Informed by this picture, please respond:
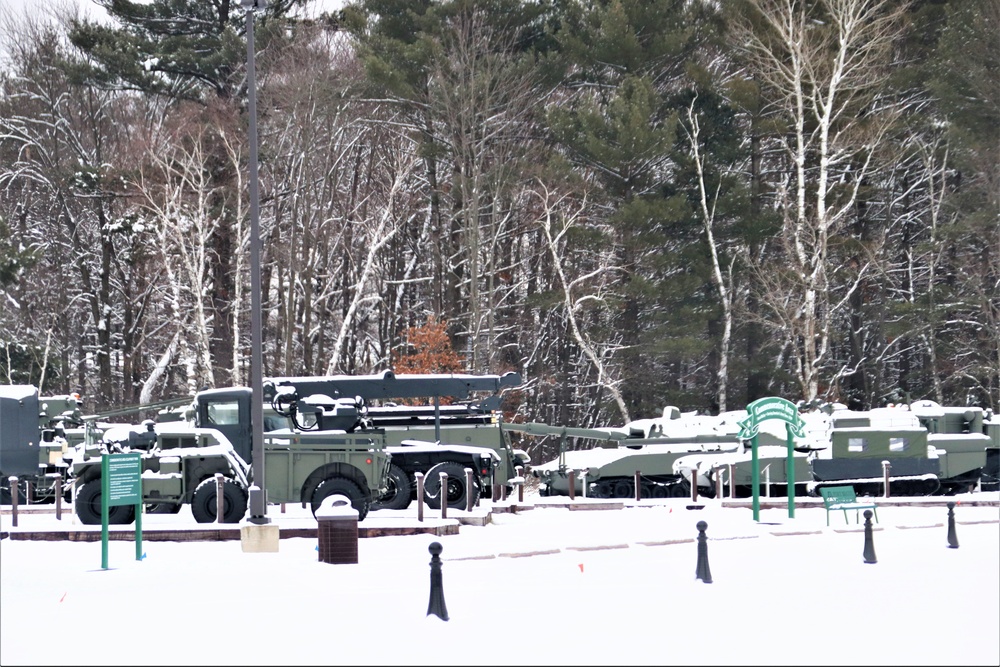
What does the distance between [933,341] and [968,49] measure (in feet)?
29.8

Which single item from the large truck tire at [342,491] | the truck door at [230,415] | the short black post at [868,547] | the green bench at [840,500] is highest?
the truck door at [230,415]

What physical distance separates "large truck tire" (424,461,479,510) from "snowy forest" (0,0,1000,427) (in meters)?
16.2

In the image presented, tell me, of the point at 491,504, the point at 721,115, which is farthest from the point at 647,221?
the point at 491,504

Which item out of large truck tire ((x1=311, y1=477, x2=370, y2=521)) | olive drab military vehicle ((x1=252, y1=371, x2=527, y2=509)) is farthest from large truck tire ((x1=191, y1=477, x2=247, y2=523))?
olive drab military vehicle ((x1=252, y1=371, x2=527, y2=509))

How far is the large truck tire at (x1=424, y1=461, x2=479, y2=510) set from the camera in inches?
1019

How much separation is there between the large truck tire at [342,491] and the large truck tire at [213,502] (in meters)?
1.23

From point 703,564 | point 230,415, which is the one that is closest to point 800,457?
point 230,415

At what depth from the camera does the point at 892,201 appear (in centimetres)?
4806

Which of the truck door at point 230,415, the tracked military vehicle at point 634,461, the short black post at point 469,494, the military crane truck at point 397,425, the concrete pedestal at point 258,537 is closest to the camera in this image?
the concrete pedestal at point 258,537

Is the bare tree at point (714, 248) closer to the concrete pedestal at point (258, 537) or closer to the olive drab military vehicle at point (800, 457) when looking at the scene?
the olive drab military vehicle at point (800, 457)

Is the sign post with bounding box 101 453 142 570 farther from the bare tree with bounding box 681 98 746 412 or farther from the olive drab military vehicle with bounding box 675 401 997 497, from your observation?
the bare tree with bounding box 681 98 746 412

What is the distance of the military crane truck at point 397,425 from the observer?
25.1 metres

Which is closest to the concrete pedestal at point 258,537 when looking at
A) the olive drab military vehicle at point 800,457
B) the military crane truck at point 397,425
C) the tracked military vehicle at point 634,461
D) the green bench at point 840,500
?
the military crane truck at point 397,425

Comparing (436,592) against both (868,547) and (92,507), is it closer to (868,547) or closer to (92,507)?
(868,547)
